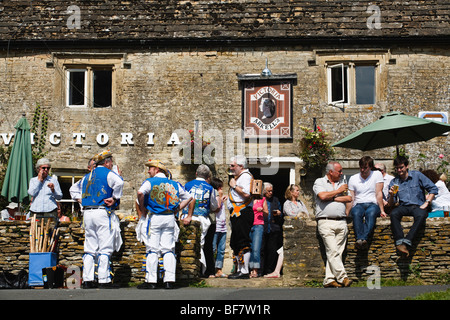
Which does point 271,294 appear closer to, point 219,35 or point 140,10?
point 219,35

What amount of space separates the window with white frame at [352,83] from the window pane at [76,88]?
19.6ft

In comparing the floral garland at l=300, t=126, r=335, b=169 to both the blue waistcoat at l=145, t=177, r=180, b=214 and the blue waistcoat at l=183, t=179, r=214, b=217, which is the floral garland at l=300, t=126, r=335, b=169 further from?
the blue waistcoat at l=145, t=177, r=180, b=214

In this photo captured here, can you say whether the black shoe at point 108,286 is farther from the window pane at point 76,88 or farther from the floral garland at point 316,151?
the window pane at point 76,88

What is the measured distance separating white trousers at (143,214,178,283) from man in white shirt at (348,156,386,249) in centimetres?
292

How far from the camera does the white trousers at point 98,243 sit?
1125 cm

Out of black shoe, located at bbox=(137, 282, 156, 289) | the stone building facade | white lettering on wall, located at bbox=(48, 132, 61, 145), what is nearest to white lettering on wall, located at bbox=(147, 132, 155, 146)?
the stone building facade

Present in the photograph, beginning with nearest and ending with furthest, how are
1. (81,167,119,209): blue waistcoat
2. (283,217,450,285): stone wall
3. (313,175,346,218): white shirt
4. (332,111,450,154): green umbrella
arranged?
(81,167,119,209): blue waistcoat < (313,175,346,218): white shirt < (283,217,450,285): stone wall < (332,111,450,154): green umbrella

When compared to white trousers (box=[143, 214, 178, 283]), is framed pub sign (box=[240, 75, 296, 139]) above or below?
above

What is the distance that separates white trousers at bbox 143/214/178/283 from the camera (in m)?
11.2

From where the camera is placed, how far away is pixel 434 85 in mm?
17672

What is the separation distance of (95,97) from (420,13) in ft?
26.4

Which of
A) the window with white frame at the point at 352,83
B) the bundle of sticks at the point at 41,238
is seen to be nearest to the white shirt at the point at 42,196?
the bundle of sticks at the point at 41,238

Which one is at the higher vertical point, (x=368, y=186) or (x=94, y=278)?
(x=368, y=186)
